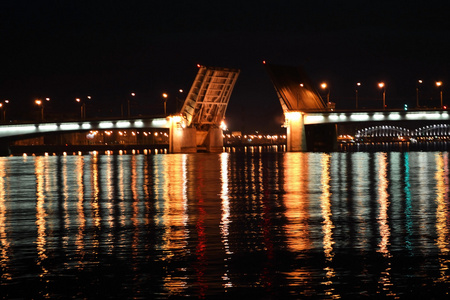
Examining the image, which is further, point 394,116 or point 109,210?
point 394,116

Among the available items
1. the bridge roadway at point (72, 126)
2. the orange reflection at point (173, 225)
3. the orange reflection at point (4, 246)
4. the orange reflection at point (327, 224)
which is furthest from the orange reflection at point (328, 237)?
the bridge roadway at point (72, 126)

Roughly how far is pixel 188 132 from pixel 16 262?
100532 millimetres

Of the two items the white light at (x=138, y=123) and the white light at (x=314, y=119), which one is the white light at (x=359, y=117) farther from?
the white light at (x=138, y=123)

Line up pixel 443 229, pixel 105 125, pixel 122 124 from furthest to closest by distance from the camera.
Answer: pixel 105 125, pixel 122 124, pixel 443 229

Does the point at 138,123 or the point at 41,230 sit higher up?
the point at 138,123

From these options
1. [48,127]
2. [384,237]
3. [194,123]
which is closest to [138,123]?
[194,123]

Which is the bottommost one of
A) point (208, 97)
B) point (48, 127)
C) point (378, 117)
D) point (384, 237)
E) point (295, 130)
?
point (384, 237)

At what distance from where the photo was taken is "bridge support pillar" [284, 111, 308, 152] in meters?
108

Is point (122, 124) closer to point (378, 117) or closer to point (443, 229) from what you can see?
point (378, 117)

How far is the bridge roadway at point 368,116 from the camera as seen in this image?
106 meters

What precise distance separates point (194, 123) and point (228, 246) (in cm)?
10052

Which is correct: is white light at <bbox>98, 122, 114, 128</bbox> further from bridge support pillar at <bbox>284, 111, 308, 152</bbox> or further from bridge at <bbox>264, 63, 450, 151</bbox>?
bridge support pillar at <bbox>284, 111, 308, 152</bbox>

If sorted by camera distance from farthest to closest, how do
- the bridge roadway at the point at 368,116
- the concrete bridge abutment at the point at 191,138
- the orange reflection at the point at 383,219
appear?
1. the concrete bridge abutment at the point at 191,138
2. the bridge roadway at the point at 368,116
3. the orange reflection at the point at 383,219

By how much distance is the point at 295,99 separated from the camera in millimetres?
109875
